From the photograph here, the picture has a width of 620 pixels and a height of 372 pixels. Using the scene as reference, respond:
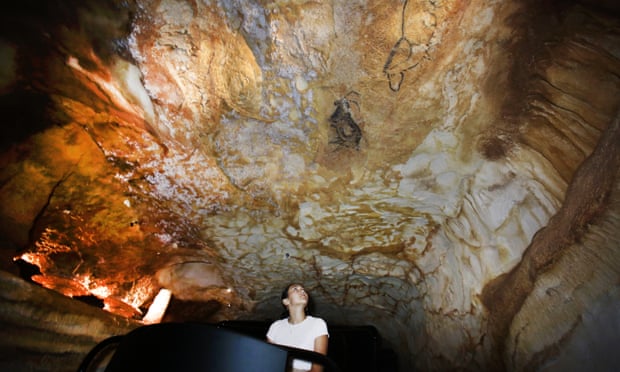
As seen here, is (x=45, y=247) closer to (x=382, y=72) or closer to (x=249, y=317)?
(x=249, y=317)

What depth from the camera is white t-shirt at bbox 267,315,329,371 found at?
2.51 meters

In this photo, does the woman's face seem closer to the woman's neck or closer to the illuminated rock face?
the woman's neck

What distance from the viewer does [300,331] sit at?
104 inches

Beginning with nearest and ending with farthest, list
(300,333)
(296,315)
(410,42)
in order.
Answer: (410,42)
(300,333)
(296,315)

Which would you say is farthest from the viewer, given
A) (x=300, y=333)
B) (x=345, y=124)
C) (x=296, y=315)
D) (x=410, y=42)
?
(x=296, y=315)

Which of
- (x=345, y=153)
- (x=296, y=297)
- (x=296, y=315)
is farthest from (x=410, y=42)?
(x=296, y=315)

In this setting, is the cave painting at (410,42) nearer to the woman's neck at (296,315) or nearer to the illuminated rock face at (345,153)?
the illuminated rock face at (345,153)

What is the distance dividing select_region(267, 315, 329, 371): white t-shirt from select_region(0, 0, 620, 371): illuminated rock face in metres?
0.92

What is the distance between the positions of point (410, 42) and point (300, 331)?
8.09ft

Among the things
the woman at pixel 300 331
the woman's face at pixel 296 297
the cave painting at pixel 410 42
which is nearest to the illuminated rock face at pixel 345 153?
the cave painting at pixel 410 42

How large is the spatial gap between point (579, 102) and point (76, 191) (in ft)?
12.7

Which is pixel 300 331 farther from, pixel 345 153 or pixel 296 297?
pixel 345 153

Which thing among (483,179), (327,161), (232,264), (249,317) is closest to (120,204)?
(232,264)

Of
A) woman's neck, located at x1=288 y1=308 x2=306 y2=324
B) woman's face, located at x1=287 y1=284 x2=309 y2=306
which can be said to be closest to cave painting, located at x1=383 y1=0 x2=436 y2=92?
woman's face, located at x1=287 y1=284 x2=309 y2=306
